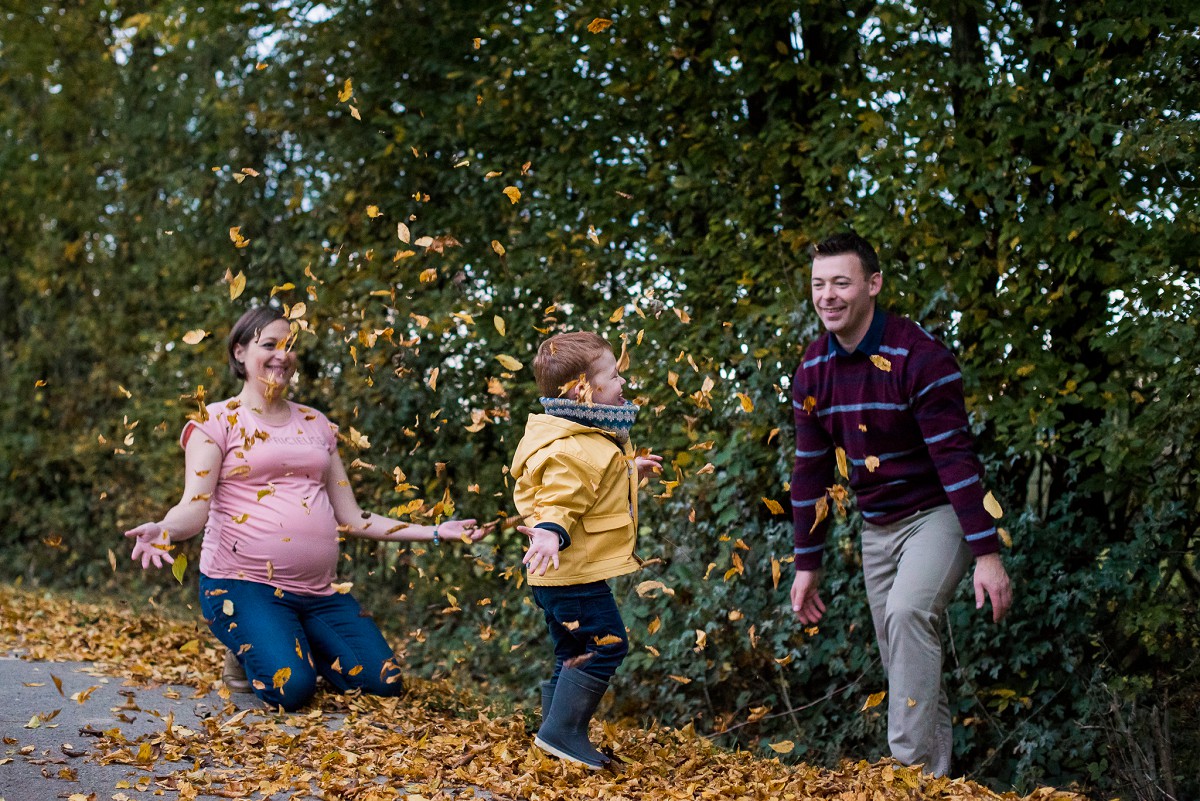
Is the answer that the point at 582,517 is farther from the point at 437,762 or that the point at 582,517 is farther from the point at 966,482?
the point at 966,482

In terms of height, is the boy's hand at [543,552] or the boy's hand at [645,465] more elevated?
the boy's hand at [645,465]

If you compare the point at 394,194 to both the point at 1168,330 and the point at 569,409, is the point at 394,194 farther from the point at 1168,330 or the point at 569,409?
the point at 1168,330

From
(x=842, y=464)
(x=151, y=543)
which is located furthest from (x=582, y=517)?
(x=151, y=543)

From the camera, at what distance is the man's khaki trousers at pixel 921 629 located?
12.6 ft

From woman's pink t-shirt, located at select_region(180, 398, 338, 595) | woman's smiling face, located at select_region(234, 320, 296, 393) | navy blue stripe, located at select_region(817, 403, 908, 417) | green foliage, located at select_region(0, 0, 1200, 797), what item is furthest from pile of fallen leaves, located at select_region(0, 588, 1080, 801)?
woman's smiling face, located at select_region(234, 320, 296, 393)

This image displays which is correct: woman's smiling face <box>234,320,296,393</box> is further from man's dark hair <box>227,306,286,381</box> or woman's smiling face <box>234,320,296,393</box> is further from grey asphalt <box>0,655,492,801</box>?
grey asphalt <box>0,655,492,801</box>

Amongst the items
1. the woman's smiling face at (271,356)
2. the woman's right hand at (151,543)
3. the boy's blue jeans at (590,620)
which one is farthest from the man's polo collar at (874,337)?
the woman's right hand at (151,543)

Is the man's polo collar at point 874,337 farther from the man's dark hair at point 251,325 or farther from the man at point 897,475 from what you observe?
the man's dark hair at point 251,325

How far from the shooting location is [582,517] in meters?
3.85

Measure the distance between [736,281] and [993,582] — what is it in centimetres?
231

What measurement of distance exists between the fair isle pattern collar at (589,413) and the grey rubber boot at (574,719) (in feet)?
2.65

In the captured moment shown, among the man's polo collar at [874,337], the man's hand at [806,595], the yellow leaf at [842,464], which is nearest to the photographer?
the man's polo collar at [874,337]

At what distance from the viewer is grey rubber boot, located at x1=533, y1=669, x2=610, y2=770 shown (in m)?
3.90

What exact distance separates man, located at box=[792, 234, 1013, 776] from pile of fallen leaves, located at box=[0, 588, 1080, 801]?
30 centimetres
